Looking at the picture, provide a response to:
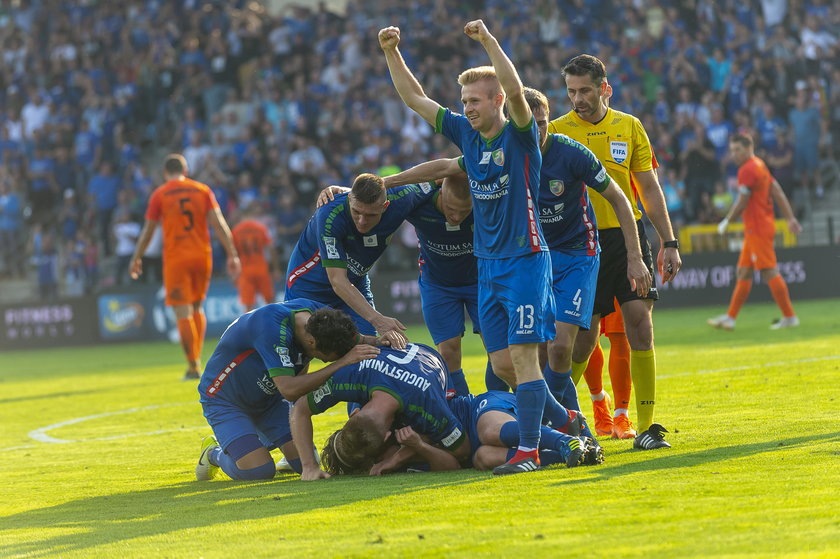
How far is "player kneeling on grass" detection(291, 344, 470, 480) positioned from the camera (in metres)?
7.12

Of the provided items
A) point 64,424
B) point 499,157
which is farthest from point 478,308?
point 64,424

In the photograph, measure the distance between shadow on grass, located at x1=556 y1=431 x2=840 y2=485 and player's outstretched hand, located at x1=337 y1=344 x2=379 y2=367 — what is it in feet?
4.86

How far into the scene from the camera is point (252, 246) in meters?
20.7

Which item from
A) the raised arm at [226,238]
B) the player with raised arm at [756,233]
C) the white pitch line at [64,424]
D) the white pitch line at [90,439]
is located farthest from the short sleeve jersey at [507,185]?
the player with raised arm at [756,233]

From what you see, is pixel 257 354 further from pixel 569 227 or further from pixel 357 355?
pixel 569 227

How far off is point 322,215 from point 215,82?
20.5 meters

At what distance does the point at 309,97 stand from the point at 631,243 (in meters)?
20.1

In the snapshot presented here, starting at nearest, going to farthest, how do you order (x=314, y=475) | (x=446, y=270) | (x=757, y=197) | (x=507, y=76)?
(x=507, y=76) < (x=314, y=475) < (x=446, y=270) < (x=757, y=197)

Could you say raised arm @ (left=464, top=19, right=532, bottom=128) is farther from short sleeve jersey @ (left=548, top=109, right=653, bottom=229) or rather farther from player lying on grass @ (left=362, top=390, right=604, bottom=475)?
player lying on grass @ (left=362, top=390, right=604, bottom=475)

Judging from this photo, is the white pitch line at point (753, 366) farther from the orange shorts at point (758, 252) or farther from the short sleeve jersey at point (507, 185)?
the short sleeve jersey at point (507, 185)

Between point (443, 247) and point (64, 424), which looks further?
point (64, 424)

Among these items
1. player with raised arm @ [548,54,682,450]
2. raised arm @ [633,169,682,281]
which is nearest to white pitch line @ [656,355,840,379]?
player with raised arm @ [548,54,682,450]

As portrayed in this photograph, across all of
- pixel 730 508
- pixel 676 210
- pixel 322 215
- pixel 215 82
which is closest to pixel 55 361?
pixel 215 82

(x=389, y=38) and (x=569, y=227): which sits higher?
(x=389, y=38)
